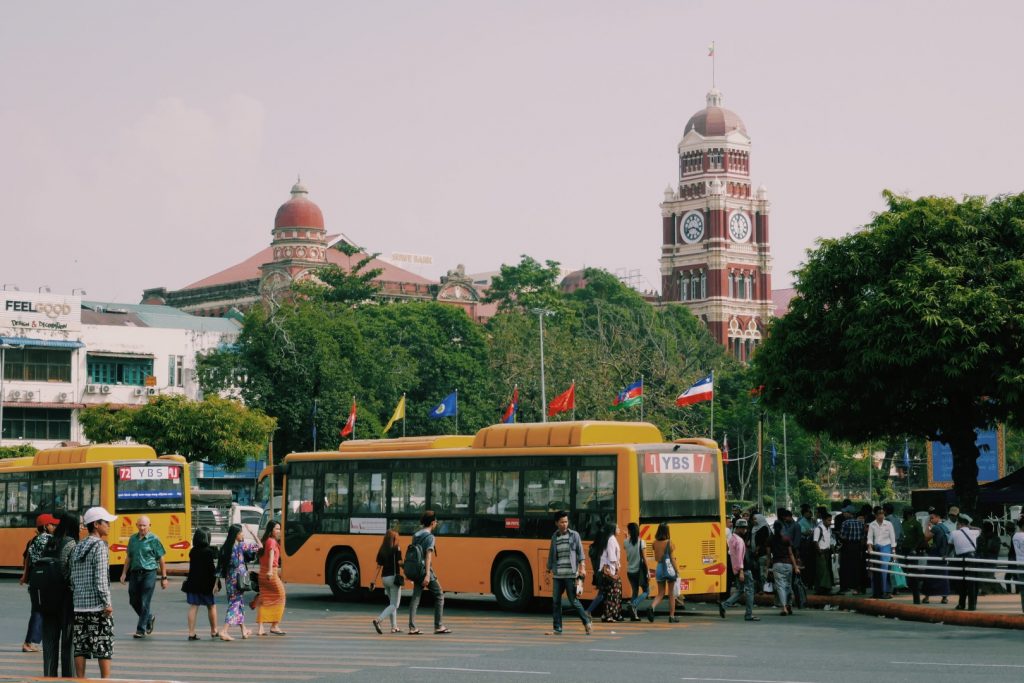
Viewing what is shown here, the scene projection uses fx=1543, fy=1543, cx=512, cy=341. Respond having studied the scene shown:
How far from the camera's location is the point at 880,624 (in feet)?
71.8

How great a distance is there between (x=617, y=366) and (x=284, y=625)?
64280 mm

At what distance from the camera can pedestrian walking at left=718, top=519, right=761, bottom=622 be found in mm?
22453

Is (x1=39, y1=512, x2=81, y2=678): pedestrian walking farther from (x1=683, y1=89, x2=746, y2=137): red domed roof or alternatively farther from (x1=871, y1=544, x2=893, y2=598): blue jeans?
(x1=683, y1=89, x2=746, y2=137): red domed roof

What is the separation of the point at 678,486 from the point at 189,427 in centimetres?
4231

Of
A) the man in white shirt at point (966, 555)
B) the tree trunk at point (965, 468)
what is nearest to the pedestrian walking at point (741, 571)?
the man in white shirt at point (966, 555)

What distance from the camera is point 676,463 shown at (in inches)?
917

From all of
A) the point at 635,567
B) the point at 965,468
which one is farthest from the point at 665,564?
the point at 965,468

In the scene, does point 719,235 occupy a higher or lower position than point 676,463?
higher

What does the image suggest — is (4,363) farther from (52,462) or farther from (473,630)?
(473,630)

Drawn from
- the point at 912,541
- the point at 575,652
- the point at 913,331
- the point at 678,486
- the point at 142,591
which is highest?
the point at 913,331

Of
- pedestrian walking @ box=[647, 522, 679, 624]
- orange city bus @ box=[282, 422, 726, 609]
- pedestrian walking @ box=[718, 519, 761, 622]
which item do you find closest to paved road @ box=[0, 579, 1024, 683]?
pedestrian walking @ box=[718, 519, 761, 622]

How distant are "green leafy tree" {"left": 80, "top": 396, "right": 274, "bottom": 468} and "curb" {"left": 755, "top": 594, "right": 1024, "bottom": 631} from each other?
40.3 metres

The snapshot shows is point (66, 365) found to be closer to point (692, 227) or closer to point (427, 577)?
point (427, 577)

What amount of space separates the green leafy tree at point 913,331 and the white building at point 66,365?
149 feet
